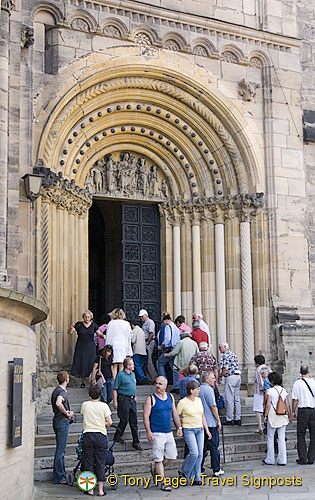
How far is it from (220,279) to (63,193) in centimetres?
361

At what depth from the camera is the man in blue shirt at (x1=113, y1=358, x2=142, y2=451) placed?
423 inches

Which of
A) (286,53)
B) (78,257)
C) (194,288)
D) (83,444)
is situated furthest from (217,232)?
(83,444)

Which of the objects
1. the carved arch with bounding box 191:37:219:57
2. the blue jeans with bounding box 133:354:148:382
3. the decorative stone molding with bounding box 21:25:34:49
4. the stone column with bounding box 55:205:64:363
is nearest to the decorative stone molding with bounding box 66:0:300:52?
the carved arch with bounding box 191:37:219:57

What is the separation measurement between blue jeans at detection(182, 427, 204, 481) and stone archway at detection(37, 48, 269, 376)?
5.21m

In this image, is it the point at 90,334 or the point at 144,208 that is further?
the point at 144,208

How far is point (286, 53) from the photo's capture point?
54.6 feet

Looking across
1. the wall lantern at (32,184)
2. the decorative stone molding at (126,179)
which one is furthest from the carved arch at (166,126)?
the wall lantern at (32,184)

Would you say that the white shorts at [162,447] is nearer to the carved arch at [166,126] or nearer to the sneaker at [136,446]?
the sneaker at [136,446]

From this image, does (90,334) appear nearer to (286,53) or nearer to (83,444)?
(83,444)

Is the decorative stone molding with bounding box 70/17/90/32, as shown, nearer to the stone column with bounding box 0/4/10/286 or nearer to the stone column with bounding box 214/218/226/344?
the stone column with bounding box 0/4/10/286

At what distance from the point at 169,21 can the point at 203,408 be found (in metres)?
8.11

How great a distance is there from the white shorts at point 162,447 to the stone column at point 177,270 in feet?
20.5

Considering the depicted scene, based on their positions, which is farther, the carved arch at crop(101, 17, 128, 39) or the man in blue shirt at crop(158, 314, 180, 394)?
the carved arch at crop(101, 17, 128, 39)

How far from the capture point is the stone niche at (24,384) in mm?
7402
